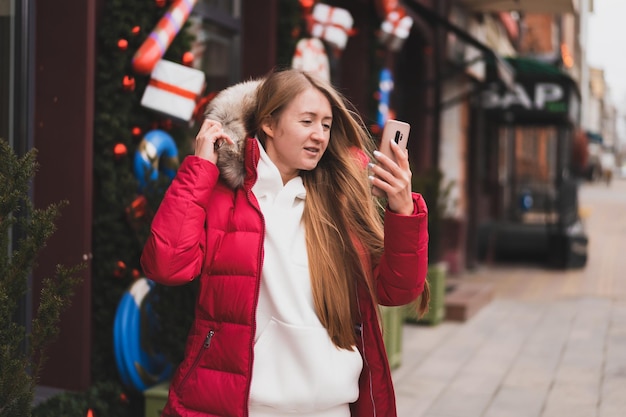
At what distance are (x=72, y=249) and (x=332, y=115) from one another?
2223 millimetres

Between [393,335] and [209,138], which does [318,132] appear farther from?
[393,335]

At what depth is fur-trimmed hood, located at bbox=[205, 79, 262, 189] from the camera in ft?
8.81

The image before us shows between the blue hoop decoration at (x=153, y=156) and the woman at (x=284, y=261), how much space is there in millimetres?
2163

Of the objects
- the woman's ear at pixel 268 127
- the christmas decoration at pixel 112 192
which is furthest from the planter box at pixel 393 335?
the woman's ear at pixel 268 127

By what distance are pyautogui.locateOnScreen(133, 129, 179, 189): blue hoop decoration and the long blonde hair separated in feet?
7.04

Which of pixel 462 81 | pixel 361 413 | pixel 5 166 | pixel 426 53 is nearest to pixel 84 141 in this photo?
pixel 5 166

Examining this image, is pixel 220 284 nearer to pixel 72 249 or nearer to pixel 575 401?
pixel 72 249

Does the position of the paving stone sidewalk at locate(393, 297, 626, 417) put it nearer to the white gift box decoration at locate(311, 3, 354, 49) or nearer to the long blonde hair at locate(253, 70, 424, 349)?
the white gift box decoration at locate(311, 3, 354, 49)

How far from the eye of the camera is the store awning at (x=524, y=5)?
14.5 metres

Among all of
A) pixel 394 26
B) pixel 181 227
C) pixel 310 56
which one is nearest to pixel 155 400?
pixel 181 227

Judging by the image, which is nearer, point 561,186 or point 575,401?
point 575,401

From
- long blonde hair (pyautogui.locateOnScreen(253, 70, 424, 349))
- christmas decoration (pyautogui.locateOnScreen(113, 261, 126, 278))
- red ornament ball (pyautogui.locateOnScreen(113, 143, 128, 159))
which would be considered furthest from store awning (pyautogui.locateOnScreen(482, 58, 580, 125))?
long blonde hair (pyautogui.locateOnScreen(253, 70, 424, 349))

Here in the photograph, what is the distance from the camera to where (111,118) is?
475 centimetres

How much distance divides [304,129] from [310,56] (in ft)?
16.3
